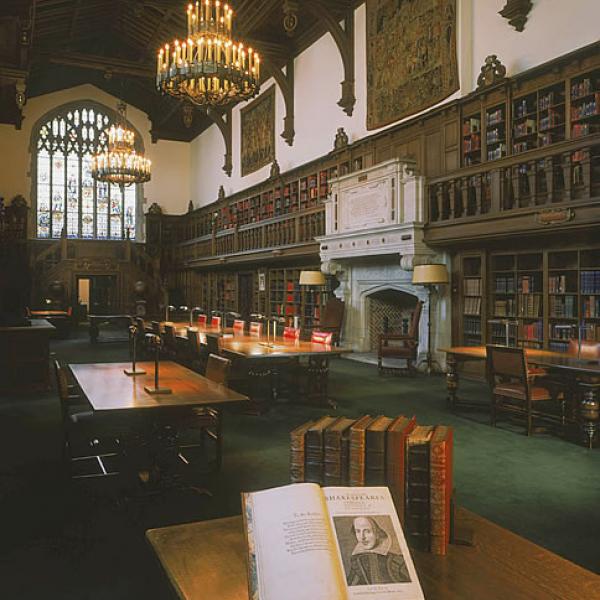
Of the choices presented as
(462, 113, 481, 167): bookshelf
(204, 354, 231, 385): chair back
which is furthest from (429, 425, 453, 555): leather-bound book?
(462, 113, 481, 167): bookshelf

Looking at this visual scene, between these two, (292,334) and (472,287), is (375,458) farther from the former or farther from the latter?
(472,287)

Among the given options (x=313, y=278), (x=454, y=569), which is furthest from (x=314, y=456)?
(x=313, y=278)

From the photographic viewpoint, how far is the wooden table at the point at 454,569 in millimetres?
1194

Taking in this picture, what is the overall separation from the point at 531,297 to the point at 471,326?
123 cm

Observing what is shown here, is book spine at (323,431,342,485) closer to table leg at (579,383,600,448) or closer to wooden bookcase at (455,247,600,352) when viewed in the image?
table leg at (579,383,600,448)

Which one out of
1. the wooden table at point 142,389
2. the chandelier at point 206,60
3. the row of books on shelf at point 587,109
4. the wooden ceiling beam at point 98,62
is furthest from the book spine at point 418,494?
the wooden ceiling beam at point 98,62

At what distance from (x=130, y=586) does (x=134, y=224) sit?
20391 mm

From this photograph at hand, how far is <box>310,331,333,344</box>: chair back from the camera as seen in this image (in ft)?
23.9

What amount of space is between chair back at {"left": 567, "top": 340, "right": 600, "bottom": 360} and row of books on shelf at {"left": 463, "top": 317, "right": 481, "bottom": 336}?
8.30 ft

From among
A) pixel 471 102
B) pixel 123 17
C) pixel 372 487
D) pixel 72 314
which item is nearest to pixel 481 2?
pixel 471 102

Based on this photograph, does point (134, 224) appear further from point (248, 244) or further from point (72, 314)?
point (248, 244)

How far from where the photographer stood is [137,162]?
40.3 feet

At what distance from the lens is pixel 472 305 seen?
901 cm

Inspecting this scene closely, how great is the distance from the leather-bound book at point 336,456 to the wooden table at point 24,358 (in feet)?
24.2
